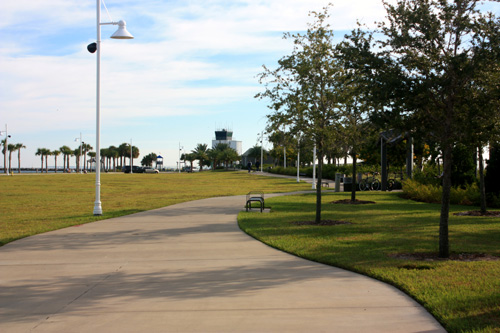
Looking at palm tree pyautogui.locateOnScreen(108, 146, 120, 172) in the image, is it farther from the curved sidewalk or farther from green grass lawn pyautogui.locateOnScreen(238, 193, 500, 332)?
the curved sidewalk

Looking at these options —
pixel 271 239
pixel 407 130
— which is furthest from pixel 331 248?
pixel 407 130

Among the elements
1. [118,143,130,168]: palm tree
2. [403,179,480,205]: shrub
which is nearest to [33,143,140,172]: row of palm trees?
[118,143,130,168]: palm tree

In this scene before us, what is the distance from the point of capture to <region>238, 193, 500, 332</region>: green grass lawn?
574cm

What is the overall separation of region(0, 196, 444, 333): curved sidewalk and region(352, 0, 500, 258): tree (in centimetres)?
327

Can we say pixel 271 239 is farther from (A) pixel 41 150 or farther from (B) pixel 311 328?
(A) pixel 41 150

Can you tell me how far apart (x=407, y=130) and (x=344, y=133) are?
6.62 metres

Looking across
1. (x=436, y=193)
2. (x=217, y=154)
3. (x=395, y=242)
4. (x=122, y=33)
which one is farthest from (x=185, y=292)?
(x=217, y=154)

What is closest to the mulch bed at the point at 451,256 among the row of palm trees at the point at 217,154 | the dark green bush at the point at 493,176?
the dark green bush at the point at 493,176

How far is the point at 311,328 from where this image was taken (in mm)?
5082

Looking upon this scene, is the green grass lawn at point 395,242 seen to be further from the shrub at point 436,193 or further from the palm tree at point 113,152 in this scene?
the palm tree at point 113,152

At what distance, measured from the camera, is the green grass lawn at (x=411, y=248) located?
5.74m

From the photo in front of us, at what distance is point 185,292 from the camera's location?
653cm

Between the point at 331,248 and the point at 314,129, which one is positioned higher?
the point at 314,129

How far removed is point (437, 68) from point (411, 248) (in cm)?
380
